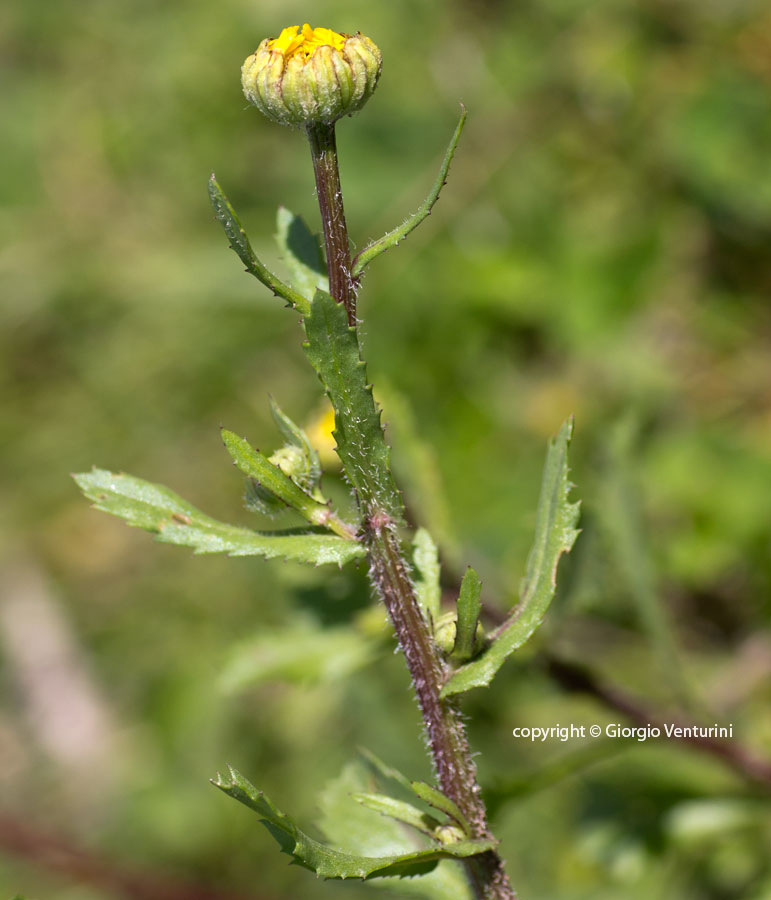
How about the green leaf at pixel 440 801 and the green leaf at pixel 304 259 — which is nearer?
the green leaf at pixel 440 801

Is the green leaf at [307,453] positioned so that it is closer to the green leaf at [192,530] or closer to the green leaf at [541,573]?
the green leaf at [192,530]

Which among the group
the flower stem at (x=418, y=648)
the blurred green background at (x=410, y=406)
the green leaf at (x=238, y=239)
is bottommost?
the flower stem at (x=418, y=648)

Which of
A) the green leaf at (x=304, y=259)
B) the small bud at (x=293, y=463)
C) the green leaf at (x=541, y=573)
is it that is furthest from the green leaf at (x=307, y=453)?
the green leaf at (x=541, y=573)

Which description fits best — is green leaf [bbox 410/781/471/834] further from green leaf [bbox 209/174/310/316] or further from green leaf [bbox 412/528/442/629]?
green leaf [bbox 209/174/310/316]

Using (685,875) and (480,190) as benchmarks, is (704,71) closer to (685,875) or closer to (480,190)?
(480,190)

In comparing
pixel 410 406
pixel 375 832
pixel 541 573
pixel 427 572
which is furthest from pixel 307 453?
pixel 410 406
